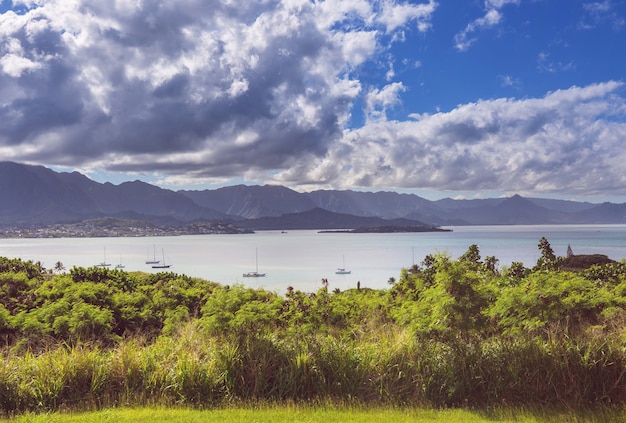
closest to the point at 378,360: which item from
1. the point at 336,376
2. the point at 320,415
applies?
the point at 336,376

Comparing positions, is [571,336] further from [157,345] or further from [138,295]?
[138,295]

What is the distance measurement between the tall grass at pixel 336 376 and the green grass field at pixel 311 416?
0.43m

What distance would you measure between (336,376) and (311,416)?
138cm

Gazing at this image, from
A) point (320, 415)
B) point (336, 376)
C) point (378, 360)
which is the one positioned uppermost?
point (378, 360)

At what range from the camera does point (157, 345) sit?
35.8 ft

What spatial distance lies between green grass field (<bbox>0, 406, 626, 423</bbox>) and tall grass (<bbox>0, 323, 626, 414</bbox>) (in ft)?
1.41

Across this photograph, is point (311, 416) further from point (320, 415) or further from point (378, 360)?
point (378, 360)

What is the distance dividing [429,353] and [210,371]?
476 centimetres

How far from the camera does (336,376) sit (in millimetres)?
9727

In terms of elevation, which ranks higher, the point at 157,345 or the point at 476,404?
the point at 157,345

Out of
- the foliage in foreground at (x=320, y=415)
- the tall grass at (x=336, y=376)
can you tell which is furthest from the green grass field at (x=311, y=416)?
the tall grass at (x=336, y=376)

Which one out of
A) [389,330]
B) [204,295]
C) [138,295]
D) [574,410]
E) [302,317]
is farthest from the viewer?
[204,295]

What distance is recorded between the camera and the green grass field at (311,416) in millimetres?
8258

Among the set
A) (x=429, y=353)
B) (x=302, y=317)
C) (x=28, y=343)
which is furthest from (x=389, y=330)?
(x=28, y=343)
